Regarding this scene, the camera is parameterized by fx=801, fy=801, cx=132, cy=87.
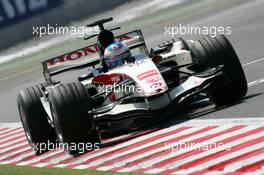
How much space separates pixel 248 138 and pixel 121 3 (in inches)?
1007

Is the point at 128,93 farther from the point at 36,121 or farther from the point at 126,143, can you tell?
the point at 36,121

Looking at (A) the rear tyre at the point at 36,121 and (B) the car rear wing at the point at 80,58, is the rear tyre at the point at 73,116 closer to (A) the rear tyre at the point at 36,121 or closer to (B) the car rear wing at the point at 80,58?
(A) the rear tyre at the point at 36,121

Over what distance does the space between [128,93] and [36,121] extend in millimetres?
1427

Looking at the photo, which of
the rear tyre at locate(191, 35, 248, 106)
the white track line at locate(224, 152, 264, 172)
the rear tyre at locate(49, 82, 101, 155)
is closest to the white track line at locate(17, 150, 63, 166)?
the rear tyre at locate(49, 82, 101, 155)

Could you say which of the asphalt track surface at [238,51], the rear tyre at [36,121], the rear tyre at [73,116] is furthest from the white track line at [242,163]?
the rear tyre at [36,121]

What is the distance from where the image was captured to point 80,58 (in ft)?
40.1

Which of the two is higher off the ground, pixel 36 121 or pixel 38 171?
pixel 36 121

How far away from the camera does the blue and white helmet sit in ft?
37.8

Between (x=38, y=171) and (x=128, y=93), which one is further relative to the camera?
(x=128, y=93)

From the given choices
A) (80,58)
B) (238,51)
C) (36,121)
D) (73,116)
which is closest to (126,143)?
(73,116)

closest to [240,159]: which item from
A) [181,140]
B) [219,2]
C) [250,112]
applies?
[181,140]

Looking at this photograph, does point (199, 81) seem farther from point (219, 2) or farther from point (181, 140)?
point (219, 2)

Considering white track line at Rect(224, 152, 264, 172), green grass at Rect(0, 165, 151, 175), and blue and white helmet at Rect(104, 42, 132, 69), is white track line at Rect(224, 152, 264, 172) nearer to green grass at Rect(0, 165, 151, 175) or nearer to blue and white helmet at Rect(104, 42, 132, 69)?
green grass at Rect(0, 165, 151, 175)

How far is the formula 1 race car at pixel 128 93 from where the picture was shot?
9820 mm
